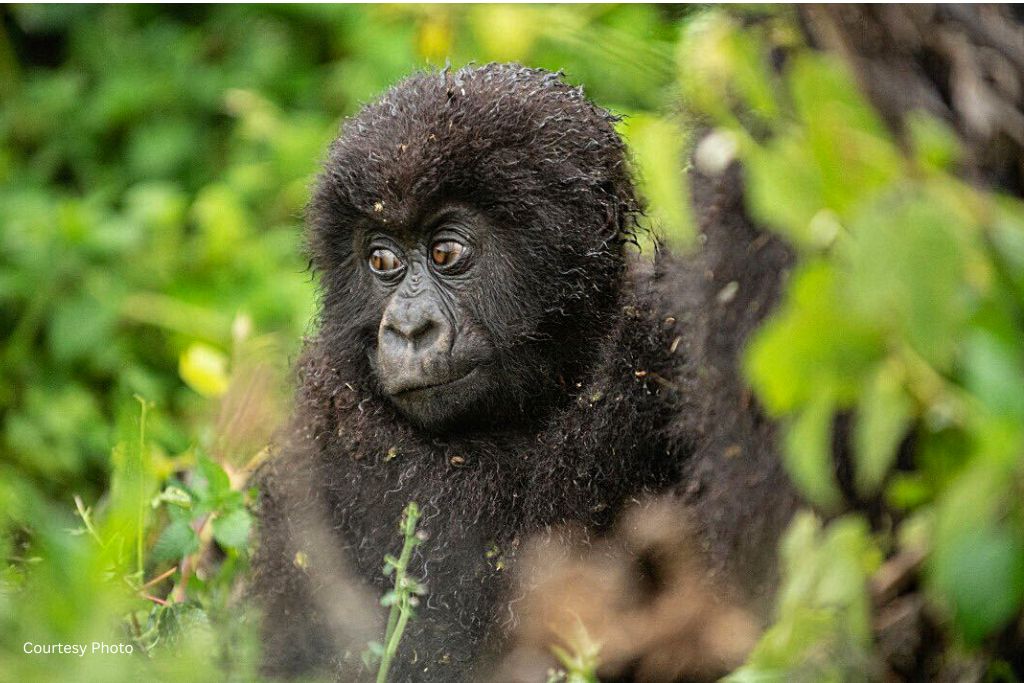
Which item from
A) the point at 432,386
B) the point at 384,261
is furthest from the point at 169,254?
the point at 432,386

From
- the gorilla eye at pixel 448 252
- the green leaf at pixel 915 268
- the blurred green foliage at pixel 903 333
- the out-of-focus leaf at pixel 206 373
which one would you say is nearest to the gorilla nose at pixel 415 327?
the gorilla eye at pixel 448 252

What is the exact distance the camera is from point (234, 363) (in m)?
3.70

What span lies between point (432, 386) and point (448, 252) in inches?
12.2

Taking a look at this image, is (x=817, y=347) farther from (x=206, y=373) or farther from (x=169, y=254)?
(x=169, y=254)

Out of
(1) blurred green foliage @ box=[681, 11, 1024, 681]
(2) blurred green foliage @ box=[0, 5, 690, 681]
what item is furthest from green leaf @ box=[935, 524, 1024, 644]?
(2) blurred green foliage @ box=[0, 5, 690, 681]

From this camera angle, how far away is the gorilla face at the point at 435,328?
2561mm

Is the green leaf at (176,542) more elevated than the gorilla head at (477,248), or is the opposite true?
the gorilla head at (477,248)

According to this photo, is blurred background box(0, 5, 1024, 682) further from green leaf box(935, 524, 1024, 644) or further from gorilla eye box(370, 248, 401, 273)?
gorilla eye box(370, 248, 401, 273)

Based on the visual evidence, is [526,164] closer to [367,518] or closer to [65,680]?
[367,518]

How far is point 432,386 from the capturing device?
2564mm

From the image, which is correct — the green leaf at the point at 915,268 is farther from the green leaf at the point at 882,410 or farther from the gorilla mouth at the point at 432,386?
the gorilla mouth at the point at 432,386

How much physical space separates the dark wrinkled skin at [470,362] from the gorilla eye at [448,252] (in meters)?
0.02

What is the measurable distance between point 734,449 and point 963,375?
0.57m

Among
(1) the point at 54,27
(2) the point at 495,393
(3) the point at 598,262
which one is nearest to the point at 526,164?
(3) the point at 598,262
